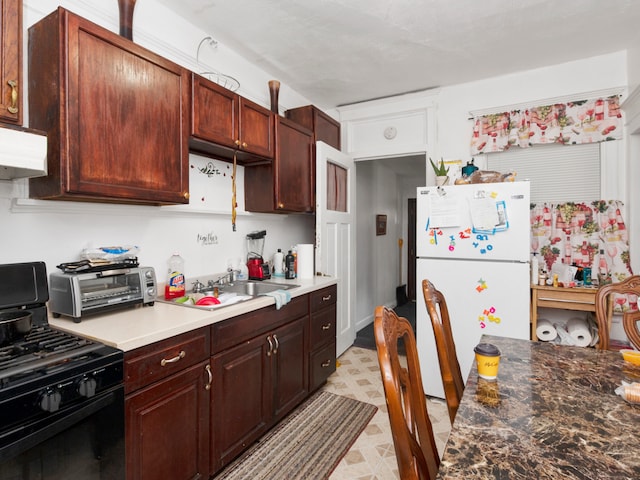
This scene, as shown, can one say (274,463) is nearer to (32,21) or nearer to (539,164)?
(32,21)

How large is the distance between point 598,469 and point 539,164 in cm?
281

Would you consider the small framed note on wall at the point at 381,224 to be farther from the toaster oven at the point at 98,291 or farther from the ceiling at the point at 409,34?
the toaster oven at the point at 98,291

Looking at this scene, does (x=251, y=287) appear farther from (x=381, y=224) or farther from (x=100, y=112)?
(x=381, y=224)

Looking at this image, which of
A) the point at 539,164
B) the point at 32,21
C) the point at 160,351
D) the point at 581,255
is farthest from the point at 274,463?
the point at 539,164

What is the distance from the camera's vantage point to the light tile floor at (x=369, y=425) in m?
1.82

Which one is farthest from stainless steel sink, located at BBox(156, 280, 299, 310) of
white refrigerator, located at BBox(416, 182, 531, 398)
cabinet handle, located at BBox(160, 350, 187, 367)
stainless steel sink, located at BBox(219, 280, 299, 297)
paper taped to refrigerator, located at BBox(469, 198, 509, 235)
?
paper taped to refrigerator, located at BBox(469, 198, 509, 235)

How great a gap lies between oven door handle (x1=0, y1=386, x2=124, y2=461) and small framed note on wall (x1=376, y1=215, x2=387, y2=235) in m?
4.11

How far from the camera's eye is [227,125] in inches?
83.7

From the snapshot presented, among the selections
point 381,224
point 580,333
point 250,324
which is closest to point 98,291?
point 250,324

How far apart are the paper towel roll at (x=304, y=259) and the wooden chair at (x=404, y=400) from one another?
1.81 metres

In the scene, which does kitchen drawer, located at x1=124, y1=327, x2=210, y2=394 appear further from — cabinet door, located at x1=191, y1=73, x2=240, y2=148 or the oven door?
cabinet door, located at x1=191, y1=73, x2=240, y2=148

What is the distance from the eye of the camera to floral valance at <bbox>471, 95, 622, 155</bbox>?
2637mm

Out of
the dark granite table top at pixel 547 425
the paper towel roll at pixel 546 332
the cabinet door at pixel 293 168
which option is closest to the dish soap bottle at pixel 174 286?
the cabinet door at pixel 293 168

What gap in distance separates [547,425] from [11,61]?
2094mm
